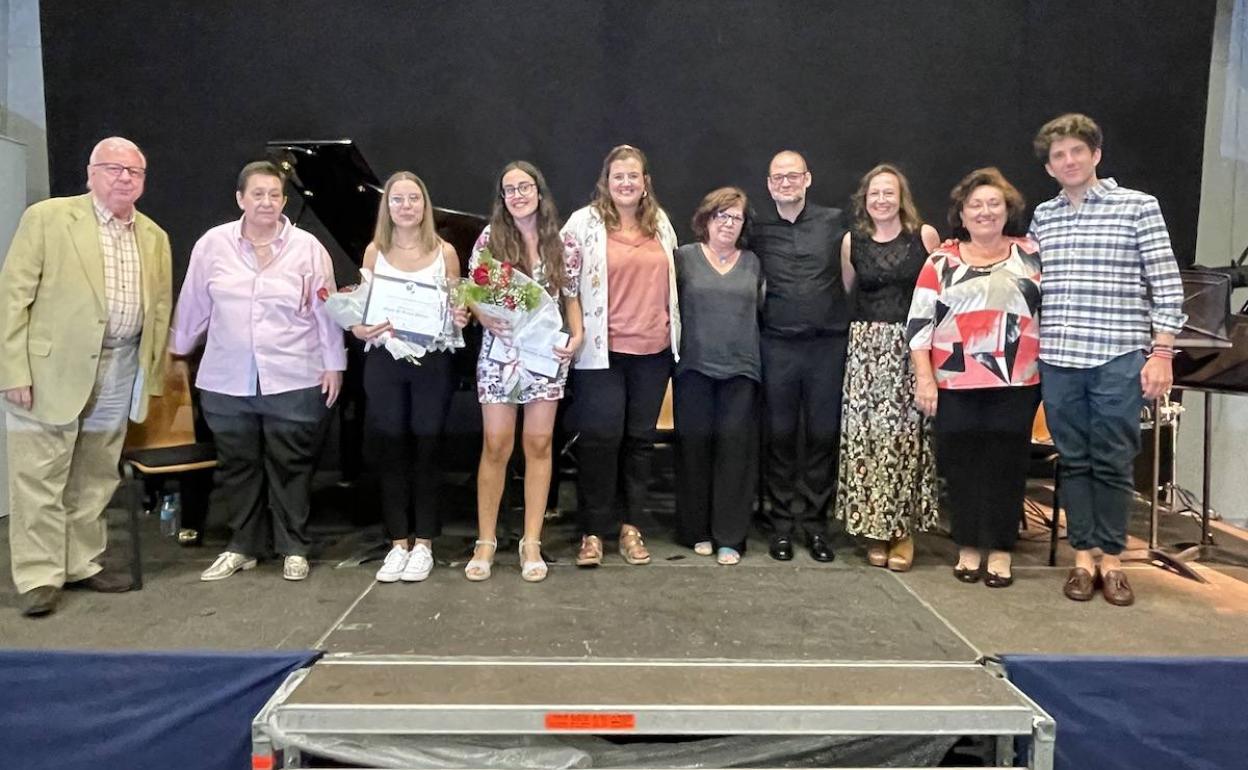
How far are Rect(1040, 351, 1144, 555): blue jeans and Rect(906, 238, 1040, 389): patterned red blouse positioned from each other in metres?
0.12

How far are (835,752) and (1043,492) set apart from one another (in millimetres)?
3026

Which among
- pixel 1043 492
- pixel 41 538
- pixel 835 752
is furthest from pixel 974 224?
pixel 41 538

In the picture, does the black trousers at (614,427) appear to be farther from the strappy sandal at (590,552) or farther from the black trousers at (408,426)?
the black trousers at (408,426)

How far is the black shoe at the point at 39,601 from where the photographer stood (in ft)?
8.54

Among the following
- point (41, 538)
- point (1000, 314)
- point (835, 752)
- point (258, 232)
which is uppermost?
point (258, 232)

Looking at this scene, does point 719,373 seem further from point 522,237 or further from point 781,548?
point 522,237

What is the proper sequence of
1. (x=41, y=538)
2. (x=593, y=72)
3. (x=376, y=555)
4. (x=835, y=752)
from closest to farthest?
1. (x=835, y=752)
2. (x=41, y=538)
3. (x=376, y=555)
4. (x=593, y=72)

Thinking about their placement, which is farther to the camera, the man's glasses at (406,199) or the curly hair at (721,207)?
the curly hair at (721,207)

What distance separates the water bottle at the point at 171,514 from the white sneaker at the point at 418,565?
125cm

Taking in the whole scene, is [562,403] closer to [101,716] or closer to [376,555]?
[376,555]

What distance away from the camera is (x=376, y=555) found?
3277mm

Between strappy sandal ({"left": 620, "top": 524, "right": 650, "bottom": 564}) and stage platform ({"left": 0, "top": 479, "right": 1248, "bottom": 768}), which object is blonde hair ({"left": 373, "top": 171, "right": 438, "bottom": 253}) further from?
strappy sandal ({"left": 620, "top": 524, "right": 650, "bottom": 564})

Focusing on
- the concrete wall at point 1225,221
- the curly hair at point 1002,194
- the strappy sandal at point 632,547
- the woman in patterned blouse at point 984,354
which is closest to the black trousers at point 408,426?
the strappy sandal at point 632,547

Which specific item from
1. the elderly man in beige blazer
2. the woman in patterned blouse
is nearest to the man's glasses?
the elderly man in beige blazer
